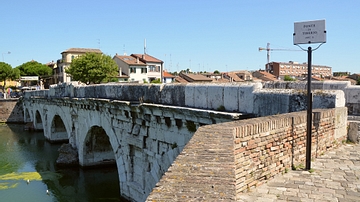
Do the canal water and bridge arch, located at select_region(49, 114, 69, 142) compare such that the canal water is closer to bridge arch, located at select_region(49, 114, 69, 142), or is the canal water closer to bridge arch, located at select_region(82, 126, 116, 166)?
bridge arch, located at select_region(82, 126, 116, 166)

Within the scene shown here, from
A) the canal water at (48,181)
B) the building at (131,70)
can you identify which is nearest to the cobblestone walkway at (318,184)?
the canal water at (48,181)

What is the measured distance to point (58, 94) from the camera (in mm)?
22141

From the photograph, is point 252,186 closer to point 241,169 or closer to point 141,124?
point 241,169

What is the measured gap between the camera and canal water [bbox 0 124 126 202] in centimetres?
1494

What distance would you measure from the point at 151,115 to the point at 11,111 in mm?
38790

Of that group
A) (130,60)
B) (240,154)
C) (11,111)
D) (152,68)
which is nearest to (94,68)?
(130,60)

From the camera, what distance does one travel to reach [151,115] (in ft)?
32.7

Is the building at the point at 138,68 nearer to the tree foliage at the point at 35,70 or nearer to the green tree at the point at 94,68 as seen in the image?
the green tree at the point at 94,68

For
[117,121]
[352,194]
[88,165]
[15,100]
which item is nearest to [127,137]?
[117,121]

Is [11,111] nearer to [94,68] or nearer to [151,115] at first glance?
[94,68]

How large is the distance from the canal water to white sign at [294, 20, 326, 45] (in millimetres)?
11502

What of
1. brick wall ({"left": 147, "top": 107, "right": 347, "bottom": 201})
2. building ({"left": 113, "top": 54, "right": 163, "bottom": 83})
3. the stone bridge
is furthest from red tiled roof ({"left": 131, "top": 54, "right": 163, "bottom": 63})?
brick wall ({"left": 147, "top": 107, "right": 347, "bottom": 201})

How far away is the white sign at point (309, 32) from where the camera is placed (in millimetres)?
5147

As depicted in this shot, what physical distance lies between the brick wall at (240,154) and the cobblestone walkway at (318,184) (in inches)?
6.6
